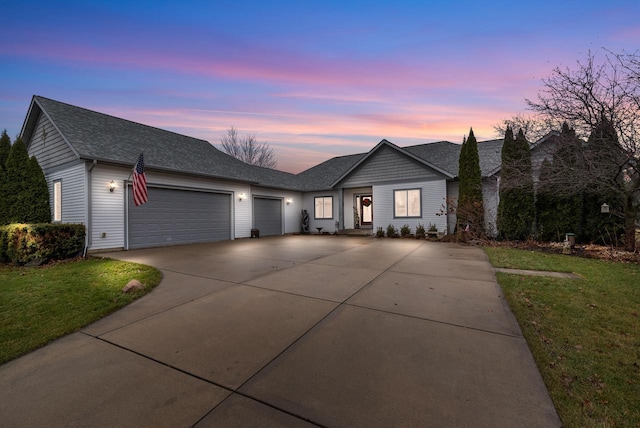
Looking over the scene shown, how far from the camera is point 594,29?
27.7ft

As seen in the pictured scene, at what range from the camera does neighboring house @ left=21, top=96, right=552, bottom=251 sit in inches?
379

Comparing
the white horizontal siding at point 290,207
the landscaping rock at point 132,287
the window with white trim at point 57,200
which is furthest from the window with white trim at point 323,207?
the landscaping rock at point 132,287

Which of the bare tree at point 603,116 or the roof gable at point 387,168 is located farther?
the roof gable at point 387,168

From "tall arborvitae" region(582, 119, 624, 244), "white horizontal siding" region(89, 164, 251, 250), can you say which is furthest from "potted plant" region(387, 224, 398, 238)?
"white horizontal siding" region(89, 164, 251, 250)

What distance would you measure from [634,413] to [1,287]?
915 centimetres

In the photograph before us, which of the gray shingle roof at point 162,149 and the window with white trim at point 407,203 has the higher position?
the gray shingle roof at point 162,149

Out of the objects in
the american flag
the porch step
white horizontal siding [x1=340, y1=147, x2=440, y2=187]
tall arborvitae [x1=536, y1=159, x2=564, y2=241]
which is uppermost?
white horizontal siding [x1=340, y1=147, x2=440, y2=187]

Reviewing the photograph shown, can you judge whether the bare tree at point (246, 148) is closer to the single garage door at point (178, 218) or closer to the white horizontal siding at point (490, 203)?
the single garage door at point (178, 218)

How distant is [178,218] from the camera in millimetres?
11734

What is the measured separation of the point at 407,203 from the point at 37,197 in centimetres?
1618

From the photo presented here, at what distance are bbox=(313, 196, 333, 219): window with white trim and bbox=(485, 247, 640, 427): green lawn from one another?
1236 cm

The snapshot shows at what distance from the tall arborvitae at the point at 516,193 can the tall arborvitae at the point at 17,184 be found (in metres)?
18.9

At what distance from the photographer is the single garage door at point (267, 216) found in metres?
15.8

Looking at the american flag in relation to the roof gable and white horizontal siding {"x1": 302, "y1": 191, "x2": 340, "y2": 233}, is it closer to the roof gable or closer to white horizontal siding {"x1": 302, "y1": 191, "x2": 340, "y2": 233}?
the roof gable
